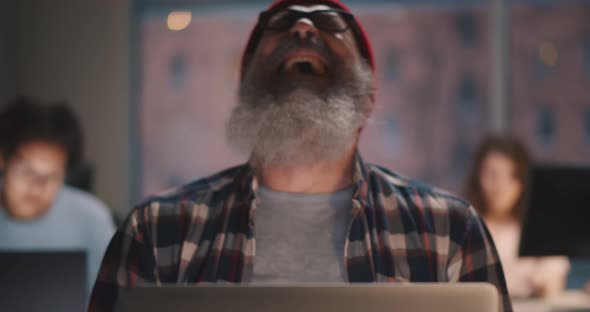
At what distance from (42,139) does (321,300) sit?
1982 millimetres

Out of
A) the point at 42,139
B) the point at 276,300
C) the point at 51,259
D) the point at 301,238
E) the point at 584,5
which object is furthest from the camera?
the point at 584,5

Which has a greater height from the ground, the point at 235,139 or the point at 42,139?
the point at 235,139

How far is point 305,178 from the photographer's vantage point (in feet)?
4.51

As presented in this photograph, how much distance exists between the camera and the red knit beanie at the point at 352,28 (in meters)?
1.47

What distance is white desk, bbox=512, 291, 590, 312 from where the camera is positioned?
2.30 metres

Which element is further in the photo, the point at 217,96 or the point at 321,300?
the point at 217,96

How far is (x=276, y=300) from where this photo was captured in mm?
677

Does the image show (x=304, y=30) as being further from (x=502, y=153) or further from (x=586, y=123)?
(x=586, y=123)

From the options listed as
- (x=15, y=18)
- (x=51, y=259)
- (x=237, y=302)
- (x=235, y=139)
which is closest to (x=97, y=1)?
(x=15, y=18)

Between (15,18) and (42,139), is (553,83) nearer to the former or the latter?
(42,139)

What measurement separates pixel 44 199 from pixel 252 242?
1.42m

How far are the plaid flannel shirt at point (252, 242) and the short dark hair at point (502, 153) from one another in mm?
1478

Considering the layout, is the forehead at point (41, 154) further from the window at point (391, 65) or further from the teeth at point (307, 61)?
the window at point (391, 65)

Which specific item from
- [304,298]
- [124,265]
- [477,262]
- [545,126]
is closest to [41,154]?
[124,265]
